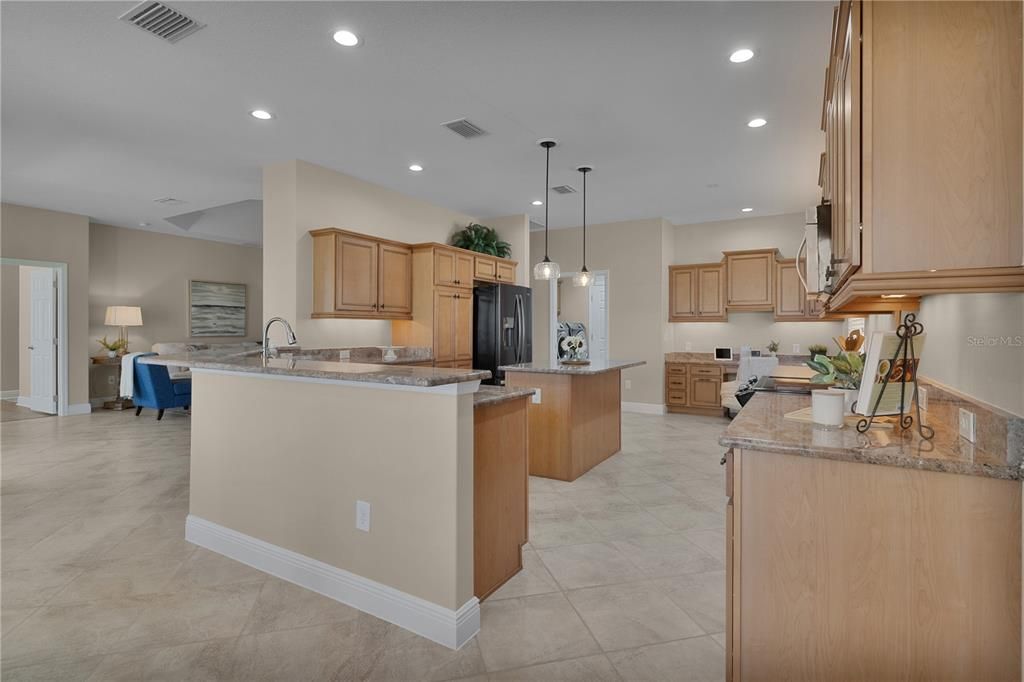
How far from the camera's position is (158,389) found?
6516mm

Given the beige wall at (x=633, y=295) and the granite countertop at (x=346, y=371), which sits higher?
the beige wall at (x=633, y=295)

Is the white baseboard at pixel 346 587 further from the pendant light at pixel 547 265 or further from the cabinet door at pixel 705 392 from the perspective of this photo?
the cabinet door at pixel 705 392

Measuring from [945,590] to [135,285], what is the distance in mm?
9675

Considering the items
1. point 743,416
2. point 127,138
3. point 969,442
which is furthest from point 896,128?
point 127,138

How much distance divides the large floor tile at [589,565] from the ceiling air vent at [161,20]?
10.6ft

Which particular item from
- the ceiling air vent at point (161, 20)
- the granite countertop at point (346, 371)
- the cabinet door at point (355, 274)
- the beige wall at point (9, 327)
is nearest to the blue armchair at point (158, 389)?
the beige wall at point (9, 327)

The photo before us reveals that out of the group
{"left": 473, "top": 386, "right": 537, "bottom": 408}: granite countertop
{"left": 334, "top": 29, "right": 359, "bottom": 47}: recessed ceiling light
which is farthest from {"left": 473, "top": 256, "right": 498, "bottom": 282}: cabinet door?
{"left": 473, "top": 386, "right": 537, "bottom": 408}: granite countertop

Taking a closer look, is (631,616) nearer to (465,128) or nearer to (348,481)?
(348,481)

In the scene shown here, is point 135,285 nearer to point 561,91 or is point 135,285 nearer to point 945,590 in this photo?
point 561,91

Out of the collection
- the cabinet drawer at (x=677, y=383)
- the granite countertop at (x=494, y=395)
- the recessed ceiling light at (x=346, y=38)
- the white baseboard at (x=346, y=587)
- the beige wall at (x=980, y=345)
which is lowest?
the white baseboard at (x=346, y=587)

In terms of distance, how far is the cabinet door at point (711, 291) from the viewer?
7141mm

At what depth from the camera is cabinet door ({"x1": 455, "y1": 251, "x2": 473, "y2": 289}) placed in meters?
5.86

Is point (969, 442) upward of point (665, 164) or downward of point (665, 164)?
downward

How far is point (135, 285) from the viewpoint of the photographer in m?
8.00
